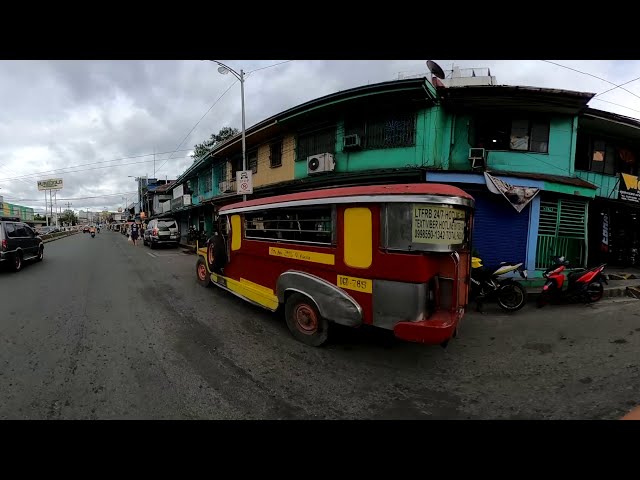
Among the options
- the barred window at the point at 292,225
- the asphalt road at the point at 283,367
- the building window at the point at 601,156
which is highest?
the building window at the point at 601,156

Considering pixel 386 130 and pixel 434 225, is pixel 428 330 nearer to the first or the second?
pixel 434 225

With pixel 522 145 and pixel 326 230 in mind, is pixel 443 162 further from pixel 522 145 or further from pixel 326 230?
pixel 326 230

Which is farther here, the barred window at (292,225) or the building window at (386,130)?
the building window at (386,130)

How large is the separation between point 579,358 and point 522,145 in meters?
6.83

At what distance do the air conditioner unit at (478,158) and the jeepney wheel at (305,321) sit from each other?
6558 mm

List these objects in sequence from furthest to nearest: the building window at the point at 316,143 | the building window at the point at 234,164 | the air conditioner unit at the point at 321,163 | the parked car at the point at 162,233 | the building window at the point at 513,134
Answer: the parked car at the point at 162,233 < the building window at the point at 234,164 < the building window at the point at 316,143 < the air conditioner unit at the point at 321,163 < the building window at the point at 513,134

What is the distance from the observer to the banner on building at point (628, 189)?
10.1m

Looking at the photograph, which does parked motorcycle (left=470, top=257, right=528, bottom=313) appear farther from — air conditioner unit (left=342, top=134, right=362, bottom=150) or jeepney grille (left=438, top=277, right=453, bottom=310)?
air conditioner unit (left=342, top=134, right=362, bottom=150)

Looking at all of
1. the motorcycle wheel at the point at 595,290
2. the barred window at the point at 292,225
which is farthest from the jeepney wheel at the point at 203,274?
the motorcycle wheel at the point at 595,290

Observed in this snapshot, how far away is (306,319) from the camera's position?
421 centimetres

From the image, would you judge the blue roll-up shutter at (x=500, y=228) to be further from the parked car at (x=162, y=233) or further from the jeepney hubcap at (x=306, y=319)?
the parked car at (x=162, y=233)

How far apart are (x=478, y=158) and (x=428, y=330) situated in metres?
6.53

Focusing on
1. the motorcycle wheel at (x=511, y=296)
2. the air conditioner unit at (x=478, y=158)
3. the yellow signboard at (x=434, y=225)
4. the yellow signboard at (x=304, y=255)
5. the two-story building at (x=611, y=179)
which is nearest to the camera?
the yellow signboard at (x=434, y=225)

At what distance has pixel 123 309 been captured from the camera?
5.44 meters
